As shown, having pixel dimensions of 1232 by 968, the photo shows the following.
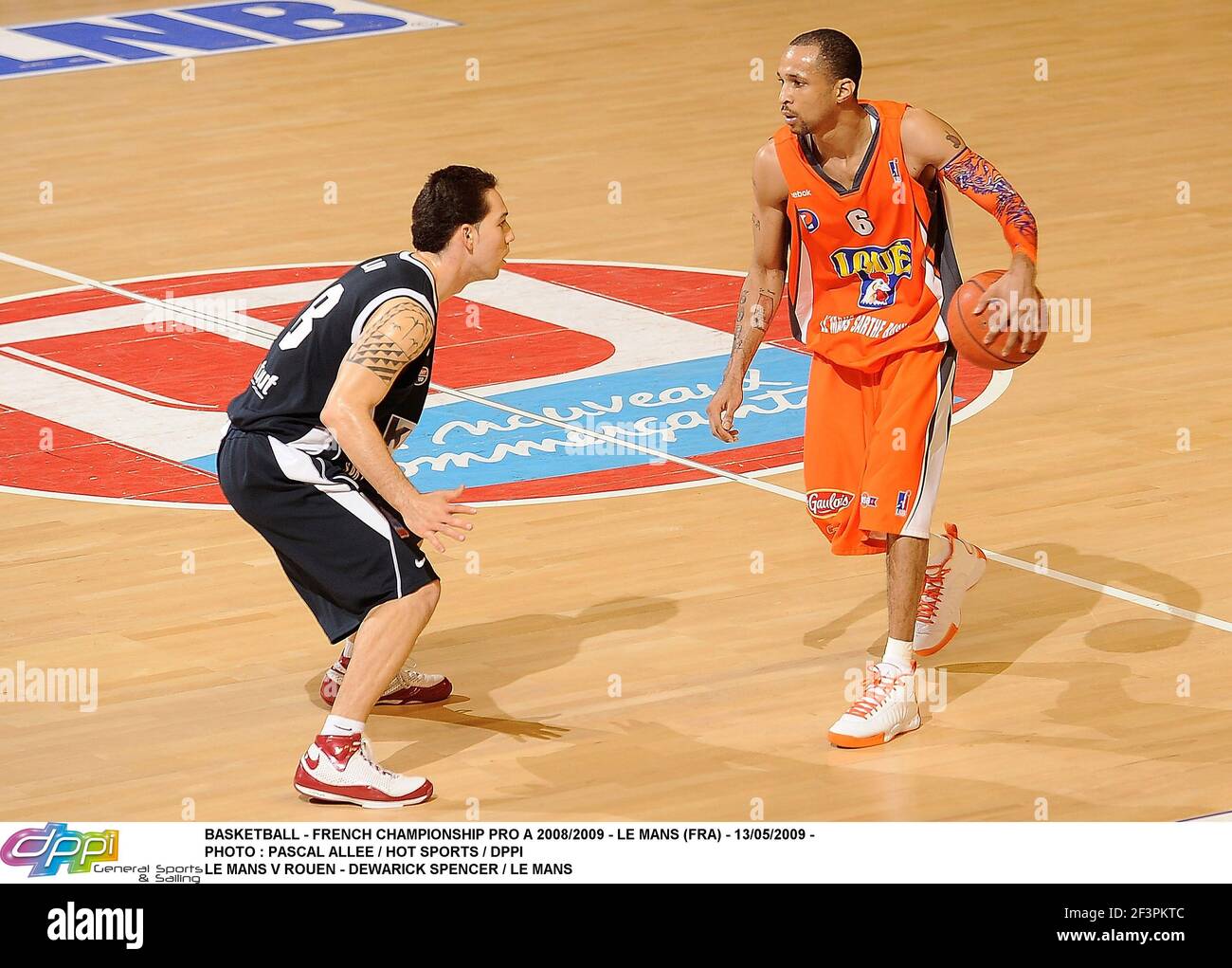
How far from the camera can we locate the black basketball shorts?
6.06 m

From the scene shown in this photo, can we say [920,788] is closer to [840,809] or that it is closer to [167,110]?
[840,809]

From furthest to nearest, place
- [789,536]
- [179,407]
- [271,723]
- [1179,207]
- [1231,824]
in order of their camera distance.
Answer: [1179,207]
[179,407]
[789,536]
[271,723]
[1231,824]

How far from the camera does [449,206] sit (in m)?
6.17

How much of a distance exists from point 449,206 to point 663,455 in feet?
10.3

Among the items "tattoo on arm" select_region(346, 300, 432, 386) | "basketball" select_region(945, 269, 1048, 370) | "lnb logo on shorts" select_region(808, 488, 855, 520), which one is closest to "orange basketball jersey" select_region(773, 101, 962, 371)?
"basketball" select_region(945, 269, 1048, 370)

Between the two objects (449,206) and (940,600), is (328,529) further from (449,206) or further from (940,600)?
(940,600)

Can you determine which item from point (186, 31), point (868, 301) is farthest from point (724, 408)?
point (186, 31)

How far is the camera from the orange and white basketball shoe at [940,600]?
276 inches

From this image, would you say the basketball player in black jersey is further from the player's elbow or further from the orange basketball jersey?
the orange basketball jersey

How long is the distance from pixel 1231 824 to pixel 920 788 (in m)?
0.80

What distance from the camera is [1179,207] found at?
1282 centimetres

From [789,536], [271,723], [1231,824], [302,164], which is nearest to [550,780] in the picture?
[271,723]

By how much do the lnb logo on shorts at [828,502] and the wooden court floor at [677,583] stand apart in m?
0.55

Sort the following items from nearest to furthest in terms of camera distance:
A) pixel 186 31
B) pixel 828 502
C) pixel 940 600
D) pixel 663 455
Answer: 1. pixel 828 502
2. pixel 940 600
3. pixel 663 455
4. pixel 186 31
